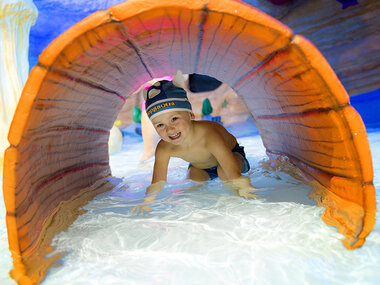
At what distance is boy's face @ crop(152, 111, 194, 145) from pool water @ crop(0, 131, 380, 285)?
0.43 meters

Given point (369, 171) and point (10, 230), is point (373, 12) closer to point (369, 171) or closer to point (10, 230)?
point (369, 171)

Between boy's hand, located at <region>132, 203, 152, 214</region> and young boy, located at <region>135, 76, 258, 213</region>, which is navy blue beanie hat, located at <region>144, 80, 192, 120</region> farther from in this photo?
boy's hand, located at <region>132, 203, 152, 214</region>

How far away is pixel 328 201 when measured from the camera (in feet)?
5.05

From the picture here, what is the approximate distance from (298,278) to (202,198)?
1.00m

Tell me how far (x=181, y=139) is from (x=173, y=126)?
114 millimetres

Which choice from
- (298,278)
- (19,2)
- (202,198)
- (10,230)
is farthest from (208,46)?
(19,2)

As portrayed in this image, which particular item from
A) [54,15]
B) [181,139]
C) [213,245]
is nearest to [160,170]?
[181,139]

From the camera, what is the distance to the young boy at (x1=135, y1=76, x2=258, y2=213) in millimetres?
2080

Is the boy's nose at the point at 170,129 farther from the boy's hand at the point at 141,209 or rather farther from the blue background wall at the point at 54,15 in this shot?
the blue background wall at the point at 54,15

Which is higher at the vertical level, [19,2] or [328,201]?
[19,2]

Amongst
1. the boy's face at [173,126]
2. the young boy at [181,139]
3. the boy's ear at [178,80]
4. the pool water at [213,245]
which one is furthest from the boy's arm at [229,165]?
the boy's ear at [178,80]

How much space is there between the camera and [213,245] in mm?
1318

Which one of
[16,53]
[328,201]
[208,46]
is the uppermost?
[16,53]

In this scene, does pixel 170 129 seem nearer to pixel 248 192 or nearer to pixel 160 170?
pixel 160 170
